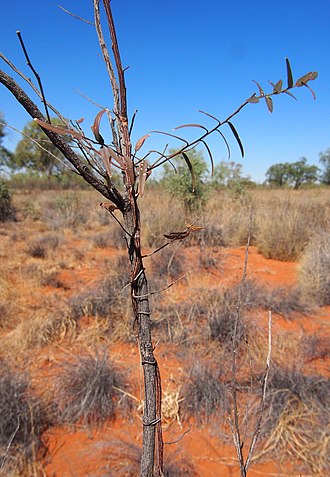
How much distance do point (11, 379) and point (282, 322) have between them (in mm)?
2760

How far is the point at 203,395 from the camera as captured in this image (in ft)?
7.57

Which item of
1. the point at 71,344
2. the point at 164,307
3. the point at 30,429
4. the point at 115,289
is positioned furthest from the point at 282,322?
the point at 30,429

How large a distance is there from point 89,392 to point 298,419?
1483 mm

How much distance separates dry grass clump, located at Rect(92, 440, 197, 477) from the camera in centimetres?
179

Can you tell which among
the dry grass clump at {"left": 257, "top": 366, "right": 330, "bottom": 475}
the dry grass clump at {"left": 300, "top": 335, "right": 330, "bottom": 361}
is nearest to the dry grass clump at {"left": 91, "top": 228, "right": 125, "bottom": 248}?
the dry grass clump at {"left": 300, "top": 335, "right": 330, "bottom": 361}

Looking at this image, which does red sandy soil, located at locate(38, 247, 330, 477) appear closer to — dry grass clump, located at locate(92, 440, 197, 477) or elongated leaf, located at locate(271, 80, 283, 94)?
dry grass clump, located at locate(92, 440, 197, 477)

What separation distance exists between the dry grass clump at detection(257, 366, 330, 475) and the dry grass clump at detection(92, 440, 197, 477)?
498 millimetres

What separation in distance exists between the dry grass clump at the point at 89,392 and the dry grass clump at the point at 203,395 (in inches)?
17.5

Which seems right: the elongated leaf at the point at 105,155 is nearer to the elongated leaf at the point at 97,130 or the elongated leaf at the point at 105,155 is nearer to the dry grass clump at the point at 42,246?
the elongated leaf at the point at 97,130

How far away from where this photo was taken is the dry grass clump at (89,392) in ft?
7.27

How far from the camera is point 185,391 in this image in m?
2.39

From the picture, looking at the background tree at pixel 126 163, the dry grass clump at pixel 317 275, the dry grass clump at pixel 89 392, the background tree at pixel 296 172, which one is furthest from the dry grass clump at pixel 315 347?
the background tree at pixel 296 172

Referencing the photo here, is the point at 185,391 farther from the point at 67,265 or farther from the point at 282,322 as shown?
the point at 67,265

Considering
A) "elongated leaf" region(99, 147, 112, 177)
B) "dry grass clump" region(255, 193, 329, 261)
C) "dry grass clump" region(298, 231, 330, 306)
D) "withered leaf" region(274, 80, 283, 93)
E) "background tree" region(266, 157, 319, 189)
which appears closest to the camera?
"elongated leaf" region(99, 147, 112, 177)
